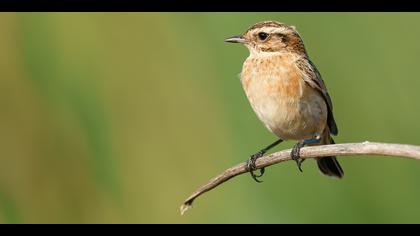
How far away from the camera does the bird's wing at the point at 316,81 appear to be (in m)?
4.78

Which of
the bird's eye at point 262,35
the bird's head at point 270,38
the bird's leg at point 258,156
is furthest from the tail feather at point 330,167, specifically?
the bird's eye at point 262,35

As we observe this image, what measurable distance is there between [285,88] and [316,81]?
296mm

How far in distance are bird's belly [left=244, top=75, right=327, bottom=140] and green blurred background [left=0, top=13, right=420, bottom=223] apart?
0.09 meters

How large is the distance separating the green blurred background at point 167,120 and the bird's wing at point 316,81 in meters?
0.24

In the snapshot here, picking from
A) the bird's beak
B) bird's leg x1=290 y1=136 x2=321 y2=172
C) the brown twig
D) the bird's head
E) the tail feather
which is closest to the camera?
the brown twig

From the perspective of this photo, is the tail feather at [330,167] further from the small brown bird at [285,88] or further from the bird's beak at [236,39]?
the bird's beak at [236,39]

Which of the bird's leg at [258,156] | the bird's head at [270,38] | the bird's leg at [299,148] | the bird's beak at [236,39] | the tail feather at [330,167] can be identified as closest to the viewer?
the bird's leg at [299,148]

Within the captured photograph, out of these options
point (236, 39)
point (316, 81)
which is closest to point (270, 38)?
point (236, 39)

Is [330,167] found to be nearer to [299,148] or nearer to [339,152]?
[299,148]

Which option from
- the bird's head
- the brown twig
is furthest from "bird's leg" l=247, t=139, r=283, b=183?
the bird's head

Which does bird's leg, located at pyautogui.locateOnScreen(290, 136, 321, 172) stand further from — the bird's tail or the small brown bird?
the bird's tail

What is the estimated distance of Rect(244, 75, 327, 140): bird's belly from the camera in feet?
15.1

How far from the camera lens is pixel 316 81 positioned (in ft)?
15.8

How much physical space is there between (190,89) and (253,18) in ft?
1.98
